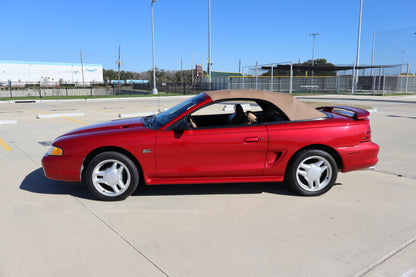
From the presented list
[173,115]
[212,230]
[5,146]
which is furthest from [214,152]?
[5,146]

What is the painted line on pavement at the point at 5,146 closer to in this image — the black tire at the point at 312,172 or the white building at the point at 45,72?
the black tire at the point at 312,172

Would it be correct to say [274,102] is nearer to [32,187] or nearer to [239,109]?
[239,109]

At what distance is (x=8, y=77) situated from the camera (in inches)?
3290

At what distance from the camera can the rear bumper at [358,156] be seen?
13.9 feet

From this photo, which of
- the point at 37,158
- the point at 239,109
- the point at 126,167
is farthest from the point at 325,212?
the point at 37,158

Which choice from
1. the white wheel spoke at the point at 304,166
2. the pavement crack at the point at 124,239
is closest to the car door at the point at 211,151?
the white wheel spoke at the point at 304,166

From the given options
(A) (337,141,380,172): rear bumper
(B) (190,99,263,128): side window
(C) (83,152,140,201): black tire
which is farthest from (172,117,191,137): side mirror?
(A) (337,141,380,172): rear bumper

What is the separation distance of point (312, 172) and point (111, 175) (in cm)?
255

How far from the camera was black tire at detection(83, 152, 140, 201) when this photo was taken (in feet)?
13.1

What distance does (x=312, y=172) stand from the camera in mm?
4191

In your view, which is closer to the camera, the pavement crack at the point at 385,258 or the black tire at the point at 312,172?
the pavement crack at the point at 385,258

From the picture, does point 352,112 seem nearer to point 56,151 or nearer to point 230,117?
point 230,117

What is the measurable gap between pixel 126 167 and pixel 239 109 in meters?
1.82

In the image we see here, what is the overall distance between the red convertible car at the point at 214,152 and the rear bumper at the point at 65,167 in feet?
0.04
